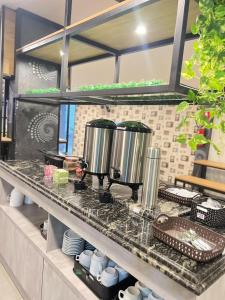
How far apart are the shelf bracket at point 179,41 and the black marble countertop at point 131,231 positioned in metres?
0.68

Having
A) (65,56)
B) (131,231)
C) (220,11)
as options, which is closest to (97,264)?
(131,231)

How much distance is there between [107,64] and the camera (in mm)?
2795

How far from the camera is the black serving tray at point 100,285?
121 cm

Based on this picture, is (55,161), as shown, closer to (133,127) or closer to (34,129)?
(34,129)

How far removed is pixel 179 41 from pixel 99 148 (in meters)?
0.80

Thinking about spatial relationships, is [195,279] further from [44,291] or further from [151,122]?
[151,122]

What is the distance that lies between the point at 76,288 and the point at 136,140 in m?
0.87

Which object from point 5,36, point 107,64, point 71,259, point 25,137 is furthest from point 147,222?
point 5,36

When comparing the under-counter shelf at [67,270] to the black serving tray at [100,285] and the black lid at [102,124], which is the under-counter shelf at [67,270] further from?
the black lid at [102,124]

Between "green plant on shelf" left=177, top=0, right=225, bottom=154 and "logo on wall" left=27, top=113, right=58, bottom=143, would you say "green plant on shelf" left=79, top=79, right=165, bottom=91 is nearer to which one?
"green plant on shelf" left=177, top=0, right=225, bottom=154

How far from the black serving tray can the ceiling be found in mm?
2527

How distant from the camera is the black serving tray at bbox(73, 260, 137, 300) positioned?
1208mm

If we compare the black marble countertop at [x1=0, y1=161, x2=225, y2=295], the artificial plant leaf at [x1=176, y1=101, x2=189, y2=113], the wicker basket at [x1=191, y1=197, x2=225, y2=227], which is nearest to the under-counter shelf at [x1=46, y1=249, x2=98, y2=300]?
the black marble countertop at [x1=0, y1=161, x2=225, y2=295]

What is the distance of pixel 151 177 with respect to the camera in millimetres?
1251
